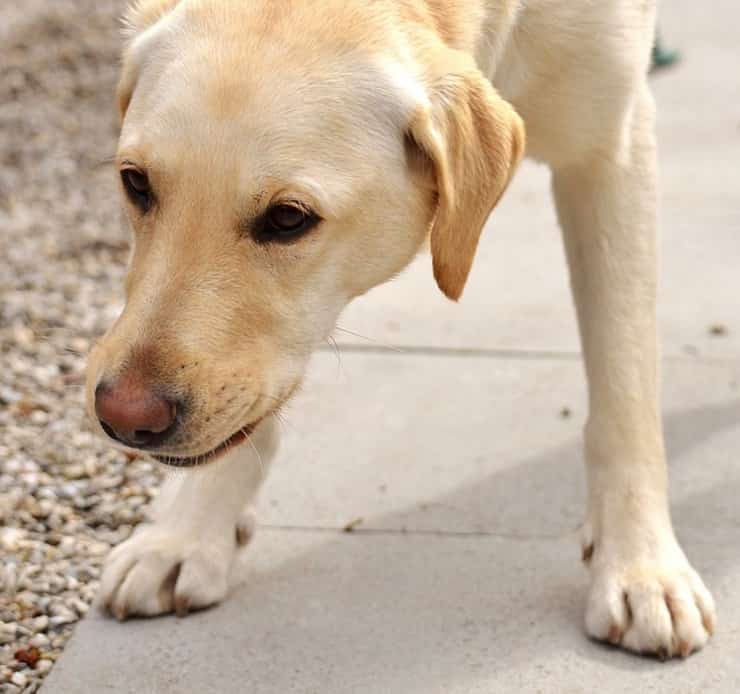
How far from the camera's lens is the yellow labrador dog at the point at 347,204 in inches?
98.3

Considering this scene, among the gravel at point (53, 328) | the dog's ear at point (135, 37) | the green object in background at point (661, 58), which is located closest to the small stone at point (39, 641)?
the gravel at point (53, 328)

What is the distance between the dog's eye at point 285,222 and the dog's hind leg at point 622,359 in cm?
87

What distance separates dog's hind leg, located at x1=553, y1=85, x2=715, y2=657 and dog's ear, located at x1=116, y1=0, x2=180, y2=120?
3.26 feet

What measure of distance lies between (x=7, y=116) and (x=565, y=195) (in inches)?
166

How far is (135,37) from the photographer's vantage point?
2.86 metres

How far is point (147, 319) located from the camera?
2520mm

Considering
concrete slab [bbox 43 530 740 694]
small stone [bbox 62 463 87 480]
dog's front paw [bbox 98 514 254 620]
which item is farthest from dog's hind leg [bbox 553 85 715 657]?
small stone [bbox 62 463 87 480]

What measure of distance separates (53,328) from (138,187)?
2144 millimetres

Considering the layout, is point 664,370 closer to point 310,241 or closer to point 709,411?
point 709,411

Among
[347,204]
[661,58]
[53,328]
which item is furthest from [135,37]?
[661,58]

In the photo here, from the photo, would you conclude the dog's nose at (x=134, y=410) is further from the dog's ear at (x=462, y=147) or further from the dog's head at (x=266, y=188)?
the dog's ear at (x=462, y=147)

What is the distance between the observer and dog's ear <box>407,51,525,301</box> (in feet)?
8.77

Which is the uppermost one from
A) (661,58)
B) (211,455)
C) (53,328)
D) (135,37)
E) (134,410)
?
(135,37)

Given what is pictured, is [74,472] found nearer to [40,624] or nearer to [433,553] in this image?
[40,624]
